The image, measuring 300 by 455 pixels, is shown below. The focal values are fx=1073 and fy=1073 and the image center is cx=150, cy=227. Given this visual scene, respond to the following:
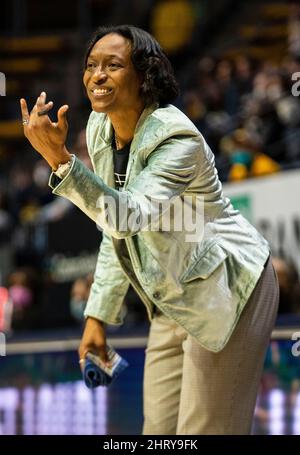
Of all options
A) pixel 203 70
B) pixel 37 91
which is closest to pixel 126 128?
pixel 203 70

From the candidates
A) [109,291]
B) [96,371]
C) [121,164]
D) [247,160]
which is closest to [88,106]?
[247,160]

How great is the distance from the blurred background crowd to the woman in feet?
15.9

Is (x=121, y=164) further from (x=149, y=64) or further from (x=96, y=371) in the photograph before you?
(x=96, y=371)

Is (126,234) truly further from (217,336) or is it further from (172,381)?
(172,381)

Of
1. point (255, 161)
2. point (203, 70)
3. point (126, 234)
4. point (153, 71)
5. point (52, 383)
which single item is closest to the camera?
point (126, 234)

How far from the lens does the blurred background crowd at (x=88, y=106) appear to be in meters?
9.89

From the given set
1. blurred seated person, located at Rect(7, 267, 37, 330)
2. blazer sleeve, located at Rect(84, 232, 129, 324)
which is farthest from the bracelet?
blurred seated person, located at Rect(7, 267, 37, 330)

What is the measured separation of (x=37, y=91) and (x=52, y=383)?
10973 mm

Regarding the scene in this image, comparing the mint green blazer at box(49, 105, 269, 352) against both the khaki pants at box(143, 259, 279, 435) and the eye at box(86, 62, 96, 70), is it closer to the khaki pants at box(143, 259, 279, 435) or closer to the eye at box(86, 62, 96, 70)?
the khaki pants at box(143, 259, 279, 435)

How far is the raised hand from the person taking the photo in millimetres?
2684

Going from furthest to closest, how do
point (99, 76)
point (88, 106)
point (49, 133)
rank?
point (88, 106)
point (99, 76)
point (49, 133)

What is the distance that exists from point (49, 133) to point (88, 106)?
12364 mm

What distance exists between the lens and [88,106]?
14.9 meters
